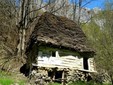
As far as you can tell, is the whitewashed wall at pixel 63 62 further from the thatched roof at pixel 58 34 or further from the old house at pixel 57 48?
the thatched roof at pixel 58 34

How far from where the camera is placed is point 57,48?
25.0m

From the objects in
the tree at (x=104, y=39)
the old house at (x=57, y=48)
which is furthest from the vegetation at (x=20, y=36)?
the old house at (x=57, y=48)

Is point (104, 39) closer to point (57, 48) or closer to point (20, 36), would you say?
point (57, 48)

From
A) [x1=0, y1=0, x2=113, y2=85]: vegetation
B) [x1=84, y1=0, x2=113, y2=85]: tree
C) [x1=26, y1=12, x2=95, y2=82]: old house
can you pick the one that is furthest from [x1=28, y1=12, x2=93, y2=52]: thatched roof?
[x1=84, y1=0, x2=113, y2=85]: tree

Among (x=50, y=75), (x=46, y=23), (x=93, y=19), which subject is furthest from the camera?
(x=93, y=19)

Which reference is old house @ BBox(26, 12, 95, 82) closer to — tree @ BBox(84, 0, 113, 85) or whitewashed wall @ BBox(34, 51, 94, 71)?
whitewashed wall @ BBox(34, 51, 94, 71)

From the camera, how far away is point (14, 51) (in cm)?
2712

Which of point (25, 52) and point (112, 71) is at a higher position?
point (25, 52)

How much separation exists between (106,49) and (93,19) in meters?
11.0

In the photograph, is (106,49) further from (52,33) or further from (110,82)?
(52,33)

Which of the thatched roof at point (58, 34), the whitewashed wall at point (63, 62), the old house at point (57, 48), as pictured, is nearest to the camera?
the whitewashed wall at point (63, 62)

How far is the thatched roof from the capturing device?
80.7ft

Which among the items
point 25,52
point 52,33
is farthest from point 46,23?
point 25,52

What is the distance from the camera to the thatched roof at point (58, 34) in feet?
80.7
